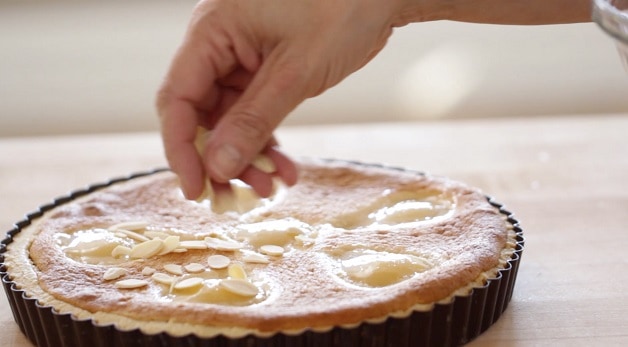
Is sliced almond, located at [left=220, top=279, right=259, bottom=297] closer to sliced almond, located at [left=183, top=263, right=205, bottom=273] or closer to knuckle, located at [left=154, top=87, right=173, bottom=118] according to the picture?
sliced almond, located at [left=183, top=263, right=205, bottom=273]

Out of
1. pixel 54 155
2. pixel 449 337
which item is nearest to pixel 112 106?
pixel 54 155

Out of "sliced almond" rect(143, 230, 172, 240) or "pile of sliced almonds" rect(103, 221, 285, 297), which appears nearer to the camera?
"pile of sliced almonds" rect(103, 221, 285, 297)

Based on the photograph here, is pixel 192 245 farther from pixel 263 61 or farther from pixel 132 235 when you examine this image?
pixel 263 61

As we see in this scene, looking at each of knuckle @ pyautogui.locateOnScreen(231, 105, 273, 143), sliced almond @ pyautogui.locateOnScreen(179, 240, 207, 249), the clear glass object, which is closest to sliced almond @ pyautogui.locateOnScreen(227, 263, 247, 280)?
sliced almond @ pyautogui.locateOnScreen(179, 240, 207, 249)

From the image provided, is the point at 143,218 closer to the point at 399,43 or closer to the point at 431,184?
the point at 431,184

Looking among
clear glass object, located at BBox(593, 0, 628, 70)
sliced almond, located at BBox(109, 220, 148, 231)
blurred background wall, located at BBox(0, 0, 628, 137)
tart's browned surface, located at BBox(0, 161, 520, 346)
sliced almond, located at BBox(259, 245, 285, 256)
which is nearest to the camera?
clear glass object, located at BBox(593, 0, 628, 70)

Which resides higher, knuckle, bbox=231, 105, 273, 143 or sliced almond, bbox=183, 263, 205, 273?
knuckle, bbox=231, 105, 273, 143

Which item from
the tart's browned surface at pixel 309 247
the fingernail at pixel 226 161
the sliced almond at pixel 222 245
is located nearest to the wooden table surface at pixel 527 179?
the tart's browned surface at pixel 309 247
